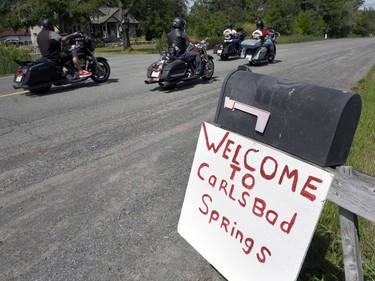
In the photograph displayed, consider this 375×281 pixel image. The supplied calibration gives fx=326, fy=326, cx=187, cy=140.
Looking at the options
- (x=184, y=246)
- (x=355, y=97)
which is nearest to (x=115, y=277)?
(x=184, y=246)

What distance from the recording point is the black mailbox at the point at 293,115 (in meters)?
1.53

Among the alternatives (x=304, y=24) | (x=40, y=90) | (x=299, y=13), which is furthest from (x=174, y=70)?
(x=299, y=13)

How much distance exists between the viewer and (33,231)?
2830mm

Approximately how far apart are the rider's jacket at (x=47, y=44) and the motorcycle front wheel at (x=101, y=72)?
4.35 feet

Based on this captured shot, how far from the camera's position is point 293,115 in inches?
67.1

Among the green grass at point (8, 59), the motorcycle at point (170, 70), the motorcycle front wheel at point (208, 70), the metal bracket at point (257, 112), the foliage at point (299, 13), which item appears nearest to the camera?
the metal bracket at point (257, 112)

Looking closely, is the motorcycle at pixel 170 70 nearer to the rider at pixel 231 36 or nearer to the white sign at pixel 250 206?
the white sign at pixel 250 206

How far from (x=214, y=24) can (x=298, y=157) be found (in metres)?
34.4

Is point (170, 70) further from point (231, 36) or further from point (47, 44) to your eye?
point (231, 36)

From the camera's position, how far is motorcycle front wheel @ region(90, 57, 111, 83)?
9445mm

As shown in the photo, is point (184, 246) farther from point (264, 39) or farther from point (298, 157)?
point (264, 39)

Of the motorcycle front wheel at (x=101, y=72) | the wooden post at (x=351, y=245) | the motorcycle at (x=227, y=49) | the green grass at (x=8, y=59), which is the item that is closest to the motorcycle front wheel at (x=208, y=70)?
the motorcycle front wheel at (x=101, y=72)

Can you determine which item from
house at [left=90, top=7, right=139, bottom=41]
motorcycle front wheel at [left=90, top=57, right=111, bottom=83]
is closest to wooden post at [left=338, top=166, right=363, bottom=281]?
motorcycle front wheel at [left=90, top=57, right=111, bottom=83]

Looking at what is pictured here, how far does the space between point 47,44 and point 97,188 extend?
596cm
